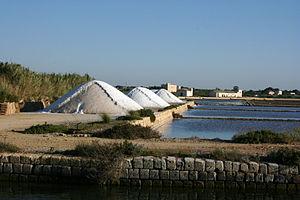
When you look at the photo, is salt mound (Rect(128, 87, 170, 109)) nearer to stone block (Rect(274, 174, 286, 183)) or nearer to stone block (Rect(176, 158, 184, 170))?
stone block (Rect(176, 158, 184, 170))

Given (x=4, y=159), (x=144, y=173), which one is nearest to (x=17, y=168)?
(x=4, y=159)

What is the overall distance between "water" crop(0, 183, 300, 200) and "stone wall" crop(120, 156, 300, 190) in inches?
5.7

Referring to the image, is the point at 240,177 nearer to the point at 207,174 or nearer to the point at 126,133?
the point at 207,174

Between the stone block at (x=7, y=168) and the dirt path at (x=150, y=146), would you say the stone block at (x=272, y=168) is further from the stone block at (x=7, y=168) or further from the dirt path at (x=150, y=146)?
the stone block at (x=7, y=168)

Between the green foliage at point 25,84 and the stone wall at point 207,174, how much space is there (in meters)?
20.3

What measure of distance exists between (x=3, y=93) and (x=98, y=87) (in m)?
5.11

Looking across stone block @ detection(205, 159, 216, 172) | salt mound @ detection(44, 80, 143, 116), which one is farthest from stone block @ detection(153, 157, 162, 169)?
salt mound @ detection(44, 80, 143, 116)

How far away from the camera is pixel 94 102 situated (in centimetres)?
2934

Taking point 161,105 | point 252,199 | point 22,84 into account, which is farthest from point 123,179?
point 161,105

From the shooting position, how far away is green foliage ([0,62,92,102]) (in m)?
31.8

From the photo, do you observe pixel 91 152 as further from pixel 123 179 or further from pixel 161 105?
pixel 161 105

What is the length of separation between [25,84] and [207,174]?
2640cm

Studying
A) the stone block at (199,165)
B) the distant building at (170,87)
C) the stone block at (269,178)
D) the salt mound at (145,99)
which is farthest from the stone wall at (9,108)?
the distant building at (170,87)

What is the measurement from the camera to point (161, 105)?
43062 millimetres
